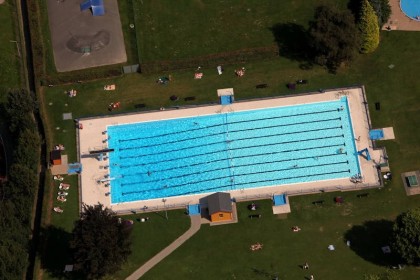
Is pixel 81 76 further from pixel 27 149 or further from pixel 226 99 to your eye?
pixel 226 99

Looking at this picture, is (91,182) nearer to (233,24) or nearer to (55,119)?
(55,119)

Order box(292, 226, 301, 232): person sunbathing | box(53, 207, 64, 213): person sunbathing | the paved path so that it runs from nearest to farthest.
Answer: the paved path, box(292, 226, 301, 232): person sunbathing, box(53, 207, 64, 213): person sunbathing

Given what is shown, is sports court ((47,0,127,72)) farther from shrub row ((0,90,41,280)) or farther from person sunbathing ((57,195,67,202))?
person sunbathing ((57,195,67,202))

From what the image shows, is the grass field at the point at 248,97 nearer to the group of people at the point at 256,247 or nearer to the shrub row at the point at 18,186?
the group of people at the point at 256,247

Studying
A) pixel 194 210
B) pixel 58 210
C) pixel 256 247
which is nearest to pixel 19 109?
pixel 58 210

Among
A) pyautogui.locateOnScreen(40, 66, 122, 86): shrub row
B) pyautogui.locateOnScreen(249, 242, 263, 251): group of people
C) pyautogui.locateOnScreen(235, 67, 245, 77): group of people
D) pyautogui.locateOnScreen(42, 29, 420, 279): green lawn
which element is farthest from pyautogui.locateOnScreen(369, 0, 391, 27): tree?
pyautogui.locateOnScreen(40, 66, 122, 86): shrub row

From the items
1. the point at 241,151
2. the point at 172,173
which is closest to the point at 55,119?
the point at 172,173
